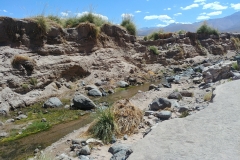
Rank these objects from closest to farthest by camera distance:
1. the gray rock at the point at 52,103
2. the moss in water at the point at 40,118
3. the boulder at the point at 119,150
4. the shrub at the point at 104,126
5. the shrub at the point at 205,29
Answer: the boulder at the point at 119,150 → the shrub at the point at 104,126 → the moss in water at the point at 40,118 → the gray rock at the point at 52,103 → the shrub at the point at 205,29

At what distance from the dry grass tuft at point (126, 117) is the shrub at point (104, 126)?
200mm

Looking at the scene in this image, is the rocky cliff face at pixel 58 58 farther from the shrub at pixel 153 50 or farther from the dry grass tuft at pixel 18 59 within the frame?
the shrub at pixel 153 50

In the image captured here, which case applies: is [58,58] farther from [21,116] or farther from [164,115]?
[164,115]

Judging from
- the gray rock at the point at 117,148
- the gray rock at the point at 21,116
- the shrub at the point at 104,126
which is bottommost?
the gray rock at the point at 21,116

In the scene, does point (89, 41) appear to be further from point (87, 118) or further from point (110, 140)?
point (110, 140)

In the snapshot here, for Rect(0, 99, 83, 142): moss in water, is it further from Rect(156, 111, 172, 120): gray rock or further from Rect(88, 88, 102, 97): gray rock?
Rect(156, 111, 172, 120): gray rock

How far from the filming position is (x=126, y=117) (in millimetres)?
8703

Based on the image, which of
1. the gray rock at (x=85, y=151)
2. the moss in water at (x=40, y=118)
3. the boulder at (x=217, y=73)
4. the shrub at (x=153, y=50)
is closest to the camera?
the gray rock at (x=85, y=151)

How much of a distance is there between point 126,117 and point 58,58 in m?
9.35

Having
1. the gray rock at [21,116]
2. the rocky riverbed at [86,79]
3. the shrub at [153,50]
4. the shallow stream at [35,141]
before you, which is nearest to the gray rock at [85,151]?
the rocky riverbed at [86,79]

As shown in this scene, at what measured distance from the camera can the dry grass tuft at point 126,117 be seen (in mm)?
8359

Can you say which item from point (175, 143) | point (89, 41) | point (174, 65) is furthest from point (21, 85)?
point (174, 65)

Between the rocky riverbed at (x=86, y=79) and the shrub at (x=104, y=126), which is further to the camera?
the rocky riverbed at (x=86, y=79)

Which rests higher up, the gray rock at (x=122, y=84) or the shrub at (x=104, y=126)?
the shrub at (x=104, y=126)
